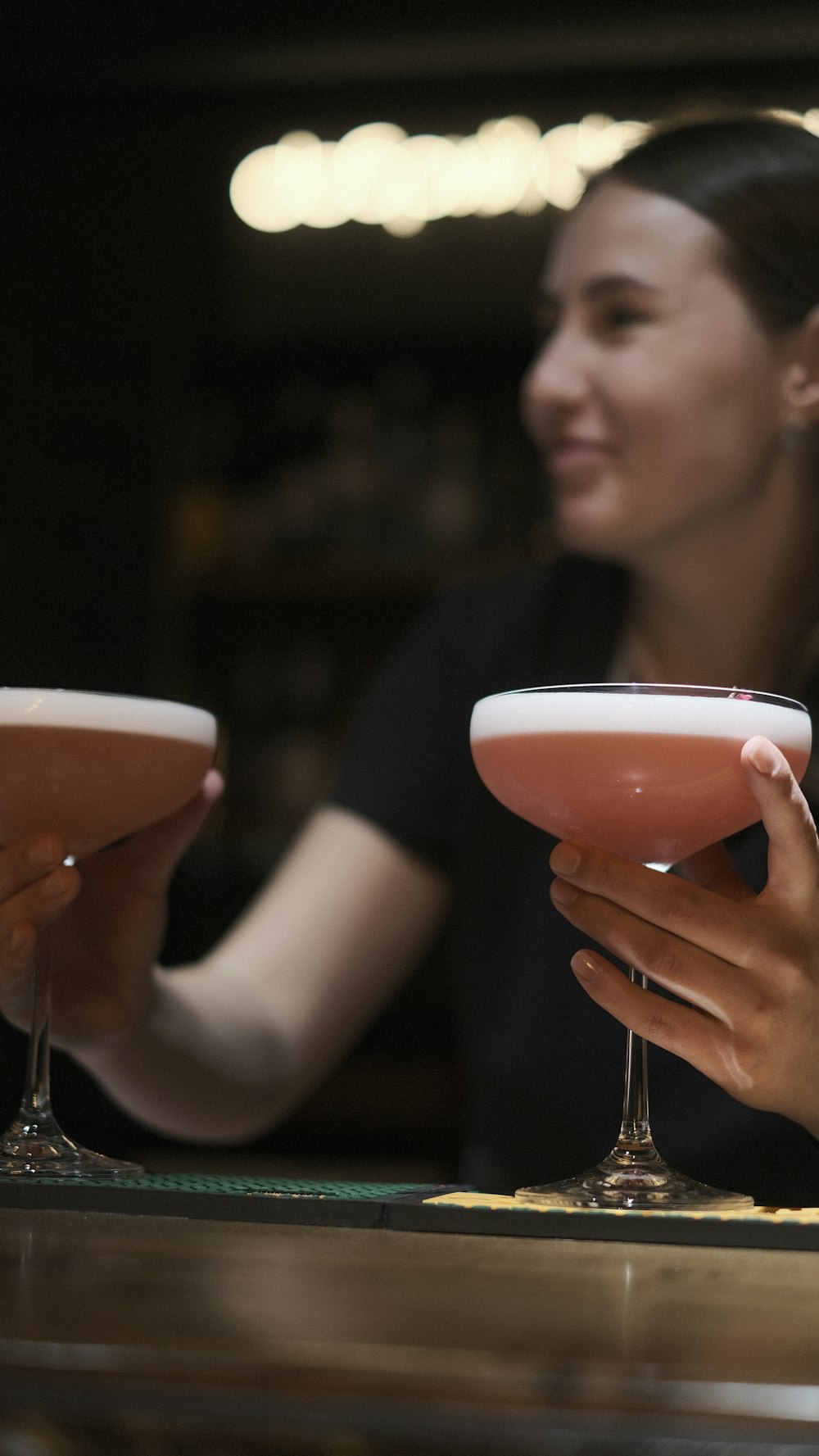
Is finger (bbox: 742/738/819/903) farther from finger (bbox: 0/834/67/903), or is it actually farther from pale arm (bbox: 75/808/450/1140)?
pale arm (bbox: 75/808/450/1140)

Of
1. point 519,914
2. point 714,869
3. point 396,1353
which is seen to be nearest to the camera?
point 396,1353

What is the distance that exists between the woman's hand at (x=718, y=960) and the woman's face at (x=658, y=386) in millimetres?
699

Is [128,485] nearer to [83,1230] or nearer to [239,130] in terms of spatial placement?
[239,130]

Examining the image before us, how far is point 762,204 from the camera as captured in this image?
5.04ft

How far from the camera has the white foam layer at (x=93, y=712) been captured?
0.95 meters

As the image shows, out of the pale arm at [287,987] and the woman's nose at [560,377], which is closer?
the pale arm at [287,987]

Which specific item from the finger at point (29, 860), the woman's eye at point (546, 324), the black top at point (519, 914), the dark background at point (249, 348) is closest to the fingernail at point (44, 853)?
the finger at point (29, 860)

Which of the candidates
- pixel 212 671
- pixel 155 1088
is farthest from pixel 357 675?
pixel 155 1088

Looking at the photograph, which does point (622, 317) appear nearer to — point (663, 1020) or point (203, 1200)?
point (663, 1020)

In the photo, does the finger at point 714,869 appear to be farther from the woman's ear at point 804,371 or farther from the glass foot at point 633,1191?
the woman's ear at point 804,371

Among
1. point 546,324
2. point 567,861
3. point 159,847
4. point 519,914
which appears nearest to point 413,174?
point 546,324

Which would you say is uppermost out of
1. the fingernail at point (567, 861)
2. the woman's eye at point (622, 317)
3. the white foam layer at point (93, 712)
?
the woman's eye at point (622, 317)

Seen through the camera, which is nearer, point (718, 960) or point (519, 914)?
point (718, 960)

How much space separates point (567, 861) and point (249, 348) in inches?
117
